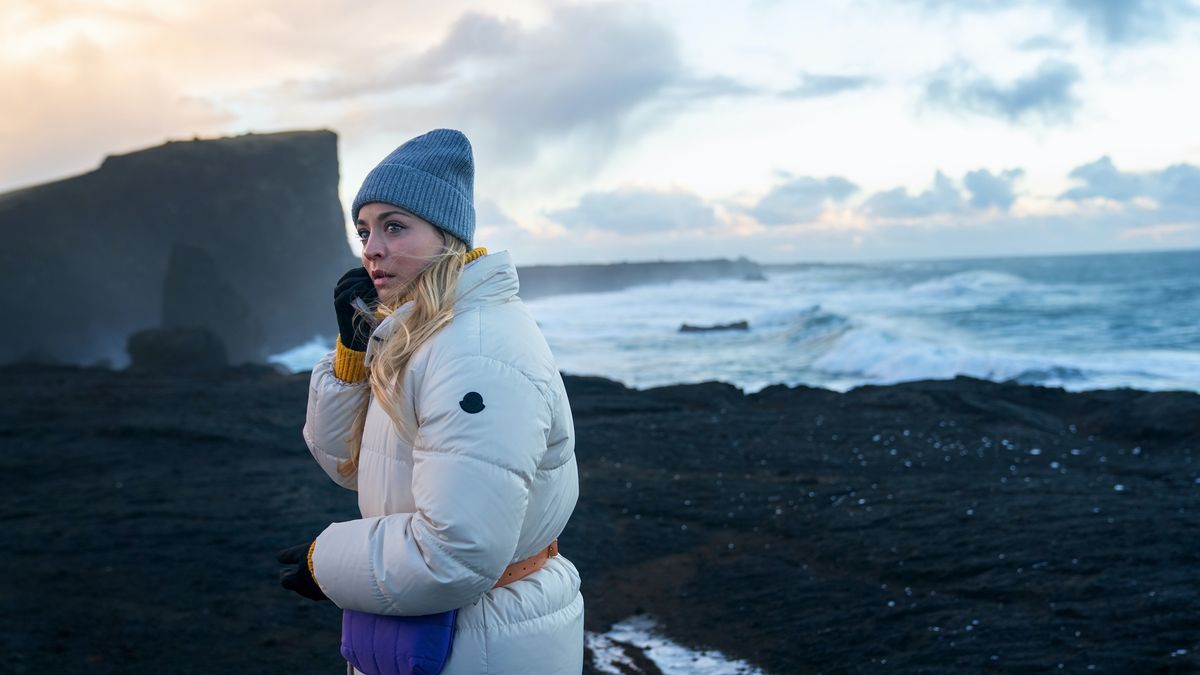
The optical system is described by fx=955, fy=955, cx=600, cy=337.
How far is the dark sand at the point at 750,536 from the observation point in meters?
4.86

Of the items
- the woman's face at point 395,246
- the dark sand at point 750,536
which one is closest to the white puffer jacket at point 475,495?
the woman's face at point 395,246

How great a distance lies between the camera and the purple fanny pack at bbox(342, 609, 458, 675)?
1.80m

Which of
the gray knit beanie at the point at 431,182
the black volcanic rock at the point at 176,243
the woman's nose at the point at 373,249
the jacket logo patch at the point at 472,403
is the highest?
the black volcanic rock at the point at 176,243

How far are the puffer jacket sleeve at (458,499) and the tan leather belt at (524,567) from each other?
149 millimetres

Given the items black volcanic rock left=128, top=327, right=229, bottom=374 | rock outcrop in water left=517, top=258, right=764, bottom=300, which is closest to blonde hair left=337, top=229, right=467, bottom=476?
black volcanic rock left=128, top=327, right=229, bottom=374

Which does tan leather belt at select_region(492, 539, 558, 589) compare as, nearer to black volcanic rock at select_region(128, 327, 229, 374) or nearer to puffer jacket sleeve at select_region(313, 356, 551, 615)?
puffer jacket sleeve at select_region(313, 356, 551, 615)

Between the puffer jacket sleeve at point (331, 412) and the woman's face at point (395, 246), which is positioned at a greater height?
the woman's face at point (395, 246)

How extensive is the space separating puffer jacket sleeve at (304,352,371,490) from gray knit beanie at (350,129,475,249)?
0.36 meters

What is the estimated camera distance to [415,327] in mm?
1850

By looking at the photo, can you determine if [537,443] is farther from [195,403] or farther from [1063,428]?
[195,403]

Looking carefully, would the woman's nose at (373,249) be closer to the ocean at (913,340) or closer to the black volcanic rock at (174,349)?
the ocean at (913,340)

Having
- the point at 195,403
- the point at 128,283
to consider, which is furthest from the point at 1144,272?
the point at 195,403

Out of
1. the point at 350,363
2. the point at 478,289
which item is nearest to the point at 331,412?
the point at 350,363

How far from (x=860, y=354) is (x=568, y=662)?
22.0m
